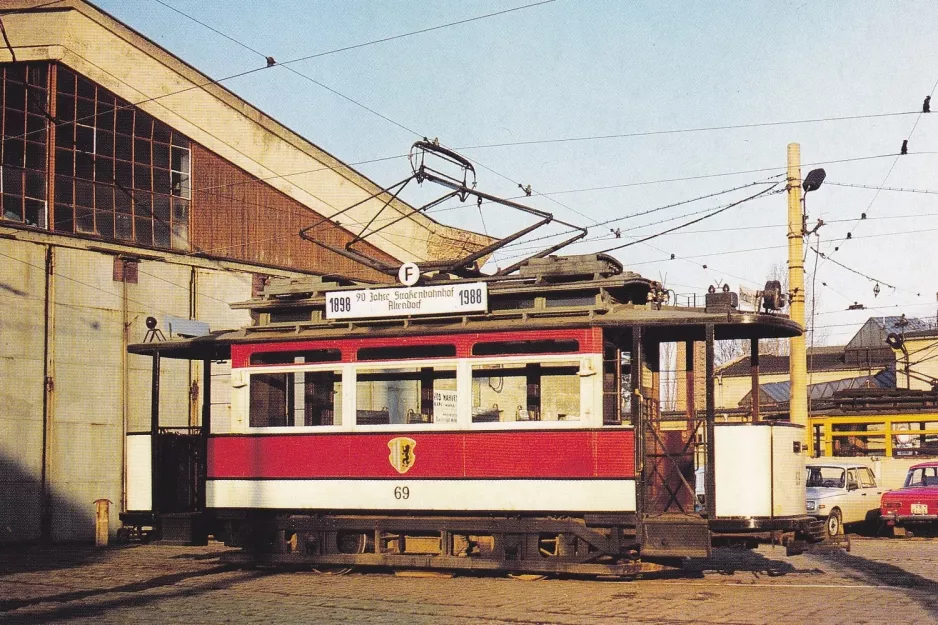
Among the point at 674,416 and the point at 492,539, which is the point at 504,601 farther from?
the point at 674,416

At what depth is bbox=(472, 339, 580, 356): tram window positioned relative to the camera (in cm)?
1350

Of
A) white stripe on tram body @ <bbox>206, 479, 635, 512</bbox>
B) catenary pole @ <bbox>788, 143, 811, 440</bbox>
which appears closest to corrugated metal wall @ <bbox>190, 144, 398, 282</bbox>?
catenary pole @ <bbox>788, 143, 811, 440</bbox>

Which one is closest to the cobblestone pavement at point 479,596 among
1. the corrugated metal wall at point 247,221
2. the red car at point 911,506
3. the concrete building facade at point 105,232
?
the red car at point 911,506

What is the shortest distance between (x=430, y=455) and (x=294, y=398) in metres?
2.25

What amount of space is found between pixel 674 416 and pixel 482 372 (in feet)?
7.89

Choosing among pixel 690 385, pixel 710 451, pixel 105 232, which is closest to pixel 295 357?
pixel 690 385

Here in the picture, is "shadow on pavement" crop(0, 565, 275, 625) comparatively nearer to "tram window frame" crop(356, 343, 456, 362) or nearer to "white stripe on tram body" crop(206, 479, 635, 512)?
"white stripe on tram body" crop(206, 479, 635, 512)

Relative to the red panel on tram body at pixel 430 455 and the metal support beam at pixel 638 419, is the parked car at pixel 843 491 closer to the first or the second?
the metal support beam at pixel 638 419

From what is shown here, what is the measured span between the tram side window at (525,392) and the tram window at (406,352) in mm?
456

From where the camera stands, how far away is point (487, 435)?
1378cm

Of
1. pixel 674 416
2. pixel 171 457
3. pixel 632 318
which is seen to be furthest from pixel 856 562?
pixel 171 457

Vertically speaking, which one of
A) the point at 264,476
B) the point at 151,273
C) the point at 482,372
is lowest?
the point at 264,476

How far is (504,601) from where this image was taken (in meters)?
11.8

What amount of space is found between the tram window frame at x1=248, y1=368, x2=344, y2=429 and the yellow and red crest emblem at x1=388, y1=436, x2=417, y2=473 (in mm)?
933
